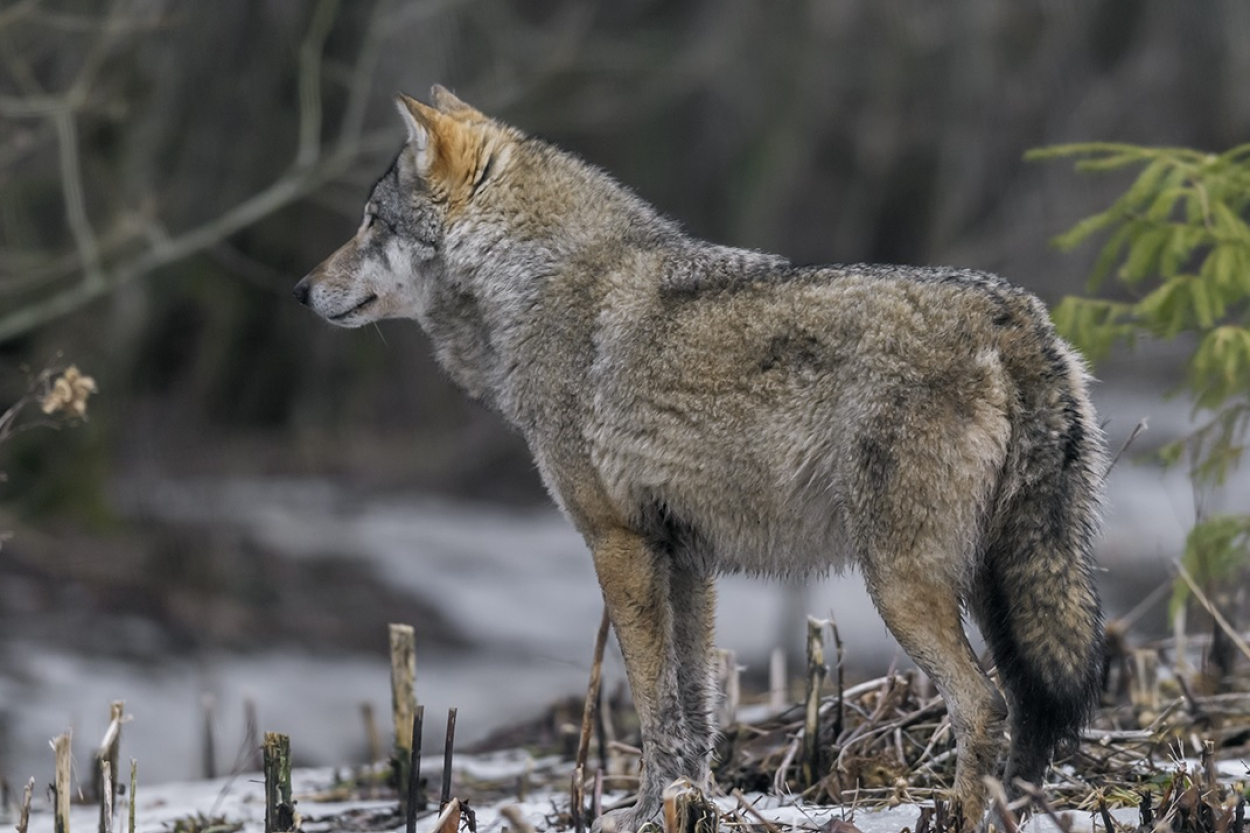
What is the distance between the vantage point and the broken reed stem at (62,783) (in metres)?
5.08

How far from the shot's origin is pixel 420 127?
588 centimetres

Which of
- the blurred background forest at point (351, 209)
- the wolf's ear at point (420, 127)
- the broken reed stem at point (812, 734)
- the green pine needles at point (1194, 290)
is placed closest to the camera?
the wolf's ear at point (420, 127)

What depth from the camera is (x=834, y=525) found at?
510 centimetres

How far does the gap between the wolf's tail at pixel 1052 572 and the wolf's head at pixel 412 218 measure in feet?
7.79

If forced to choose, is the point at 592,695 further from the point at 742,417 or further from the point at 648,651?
the point at 742,417

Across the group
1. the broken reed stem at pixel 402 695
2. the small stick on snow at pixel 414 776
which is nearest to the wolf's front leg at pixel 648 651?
the small stick on snow at pixel 414 776

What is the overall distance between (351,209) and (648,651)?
11.2m

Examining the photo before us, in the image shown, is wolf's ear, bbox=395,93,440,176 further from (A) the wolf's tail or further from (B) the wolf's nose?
(A) the wolf's tail

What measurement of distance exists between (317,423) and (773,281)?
15963mm

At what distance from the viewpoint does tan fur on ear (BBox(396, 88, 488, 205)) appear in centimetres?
591

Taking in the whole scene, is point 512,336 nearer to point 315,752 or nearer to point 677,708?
point 677,708

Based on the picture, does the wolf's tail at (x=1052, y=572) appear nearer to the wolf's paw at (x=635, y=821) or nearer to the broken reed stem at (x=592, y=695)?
the wolf's paw at (x=635, y=821)

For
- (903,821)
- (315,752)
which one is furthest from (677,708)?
(315,752)

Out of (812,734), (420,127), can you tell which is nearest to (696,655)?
(812,734)
